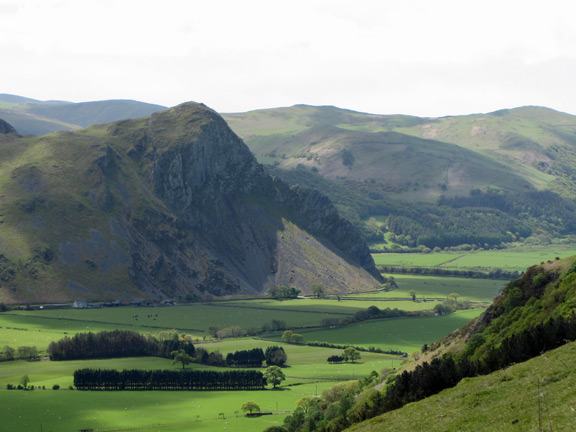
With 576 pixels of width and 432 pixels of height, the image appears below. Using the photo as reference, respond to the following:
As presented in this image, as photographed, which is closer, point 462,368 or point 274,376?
point 462,368

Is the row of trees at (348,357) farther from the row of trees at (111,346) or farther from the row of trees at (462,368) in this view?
the row of trees at (462,368)

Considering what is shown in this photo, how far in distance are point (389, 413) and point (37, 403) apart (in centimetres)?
8288

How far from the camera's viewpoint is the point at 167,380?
158 meters

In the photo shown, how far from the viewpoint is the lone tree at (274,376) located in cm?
15800

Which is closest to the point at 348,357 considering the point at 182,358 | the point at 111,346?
the point at 182,358

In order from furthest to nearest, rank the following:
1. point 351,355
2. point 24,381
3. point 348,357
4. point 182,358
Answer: point 348,357 → point 351,355 → point 182,358 → point 24,381

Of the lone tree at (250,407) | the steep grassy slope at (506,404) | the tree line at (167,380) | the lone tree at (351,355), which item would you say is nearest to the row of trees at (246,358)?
the tree line at (167,380)

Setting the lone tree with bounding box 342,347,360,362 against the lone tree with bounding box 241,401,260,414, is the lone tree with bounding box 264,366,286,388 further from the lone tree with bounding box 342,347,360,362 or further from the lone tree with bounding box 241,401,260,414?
the lone tree with bounding box 342,347,360,362

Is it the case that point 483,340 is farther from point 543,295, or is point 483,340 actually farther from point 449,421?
point 449,421

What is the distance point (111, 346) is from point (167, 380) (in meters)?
32.1

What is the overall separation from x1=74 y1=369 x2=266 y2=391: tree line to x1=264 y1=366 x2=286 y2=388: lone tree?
1.08m

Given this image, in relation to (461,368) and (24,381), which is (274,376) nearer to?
(24,381)

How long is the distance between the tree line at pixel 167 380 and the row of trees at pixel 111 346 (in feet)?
64.9

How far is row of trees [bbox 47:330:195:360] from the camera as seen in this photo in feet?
595
